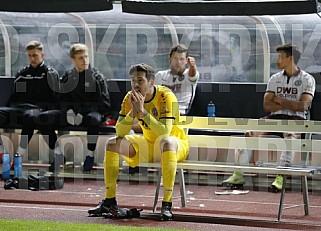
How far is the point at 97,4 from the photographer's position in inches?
566

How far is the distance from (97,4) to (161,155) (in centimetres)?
405

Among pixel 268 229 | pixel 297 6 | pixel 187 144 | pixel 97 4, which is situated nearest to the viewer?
pixel 268 229

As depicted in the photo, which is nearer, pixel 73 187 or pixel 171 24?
pixel 73 187

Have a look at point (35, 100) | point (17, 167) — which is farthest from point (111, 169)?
point (35, 100)

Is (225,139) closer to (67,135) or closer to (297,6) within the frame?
(297,6)

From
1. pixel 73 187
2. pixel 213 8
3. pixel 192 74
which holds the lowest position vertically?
pixel 73 187

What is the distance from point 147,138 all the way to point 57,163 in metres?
3.60

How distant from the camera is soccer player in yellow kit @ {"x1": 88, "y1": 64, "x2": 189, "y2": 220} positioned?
35.3 feet

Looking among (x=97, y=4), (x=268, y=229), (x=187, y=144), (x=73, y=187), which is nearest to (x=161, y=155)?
(x=187, y=144)

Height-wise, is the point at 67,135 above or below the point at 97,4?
below

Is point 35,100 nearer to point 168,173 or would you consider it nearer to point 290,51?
point 290,51

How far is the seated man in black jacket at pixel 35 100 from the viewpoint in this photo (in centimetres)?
1461

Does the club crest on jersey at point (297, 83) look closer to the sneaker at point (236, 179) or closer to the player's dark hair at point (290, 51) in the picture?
the player's dark hair at point (290, 51)

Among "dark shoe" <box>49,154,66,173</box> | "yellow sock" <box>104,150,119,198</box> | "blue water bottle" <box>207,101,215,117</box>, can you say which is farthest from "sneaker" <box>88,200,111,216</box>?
"blue water bottle" <box>207,101,215,117</box>
